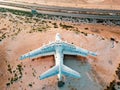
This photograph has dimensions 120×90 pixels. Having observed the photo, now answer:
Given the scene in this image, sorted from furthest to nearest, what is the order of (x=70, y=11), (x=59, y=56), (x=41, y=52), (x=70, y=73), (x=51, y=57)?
(x=70, y=11) → (x=51, y=57) → (x=41, y=52) → (x=59, y=56) → (x=70, y=73)

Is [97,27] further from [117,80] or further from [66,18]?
[117,80]

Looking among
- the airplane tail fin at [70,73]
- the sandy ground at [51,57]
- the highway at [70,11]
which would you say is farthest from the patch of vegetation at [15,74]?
the highway at [70,11]

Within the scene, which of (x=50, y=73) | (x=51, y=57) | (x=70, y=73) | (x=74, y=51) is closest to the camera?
(x=70, y=73)

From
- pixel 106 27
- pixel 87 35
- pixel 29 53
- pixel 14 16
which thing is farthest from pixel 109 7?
pixel 29 53

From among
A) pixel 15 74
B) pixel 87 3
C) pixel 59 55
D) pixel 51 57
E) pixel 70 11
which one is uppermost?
pixel 87 3

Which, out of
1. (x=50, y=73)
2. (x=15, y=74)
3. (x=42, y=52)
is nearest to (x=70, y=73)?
(x=50, y=73)

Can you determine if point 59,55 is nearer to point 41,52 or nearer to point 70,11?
point 41,52

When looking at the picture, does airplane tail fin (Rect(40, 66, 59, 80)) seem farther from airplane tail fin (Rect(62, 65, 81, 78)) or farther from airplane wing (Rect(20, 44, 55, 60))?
airplane wing (Rect(20, 44, 55, 60))
